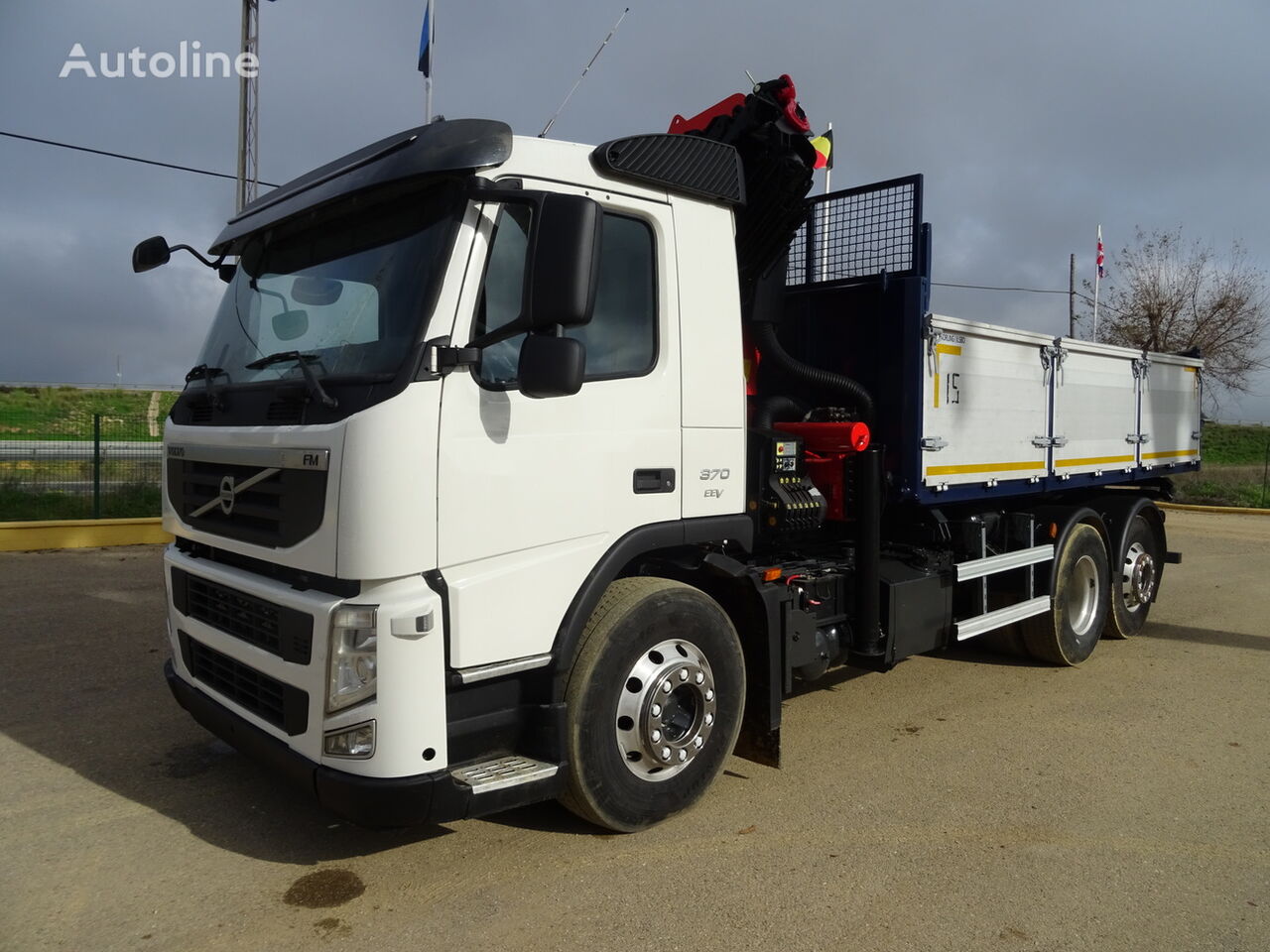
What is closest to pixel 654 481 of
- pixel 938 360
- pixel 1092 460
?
pixel 938 360

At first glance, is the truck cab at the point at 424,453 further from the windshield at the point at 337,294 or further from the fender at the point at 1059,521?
the fender at the point at 1059,521

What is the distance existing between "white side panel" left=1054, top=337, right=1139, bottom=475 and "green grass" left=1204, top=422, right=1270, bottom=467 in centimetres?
2892

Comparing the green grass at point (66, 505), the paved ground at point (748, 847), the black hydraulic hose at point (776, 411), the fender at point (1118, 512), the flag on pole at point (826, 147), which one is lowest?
the paved ground at point (748, 847)

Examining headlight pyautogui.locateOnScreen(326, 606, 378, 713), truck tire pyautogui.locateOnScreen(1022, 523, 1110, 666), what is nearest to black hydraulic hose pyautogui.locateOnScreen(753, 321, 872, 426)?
truck tire pyautogui.locateOnScreen(1022, 523, 1110, 666)

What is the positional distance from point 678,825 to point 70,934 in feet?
7.40

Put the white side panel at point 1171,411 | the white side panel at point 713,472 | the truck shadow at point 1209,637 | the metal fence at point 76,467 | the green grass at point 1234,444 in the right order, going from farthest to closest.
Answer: the green grass at point 1234,444
the metal fence at point 76,467
the white side panel at point 1171,411
the truck shadow at point 1209,637
the white side panel at point 713,472

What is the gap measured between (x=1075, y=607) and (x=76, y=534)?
1186 cm

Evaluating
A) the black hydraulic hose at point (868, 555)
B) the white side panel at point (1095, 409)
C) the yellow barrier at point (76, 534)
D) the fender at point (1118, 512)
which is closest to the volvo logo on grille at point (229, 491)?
the black hydraulic hose at point (868, 555)

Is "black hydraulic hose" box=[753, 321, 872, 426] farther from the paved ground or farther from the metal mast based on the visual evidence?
the metal mast

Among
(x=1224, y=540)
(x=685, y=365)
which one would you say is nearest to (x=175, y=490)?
(x=685, y=365)

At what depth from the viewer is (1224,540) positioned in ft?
47.9

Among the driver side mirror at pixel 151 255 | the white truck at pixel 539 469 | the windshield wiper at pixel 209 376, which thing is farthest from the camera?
the driver side mirror at pixel 151 255

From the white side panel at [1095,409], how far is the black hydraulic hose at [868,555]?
84.0 inches

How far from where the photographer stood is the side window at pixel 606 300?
131 inches
